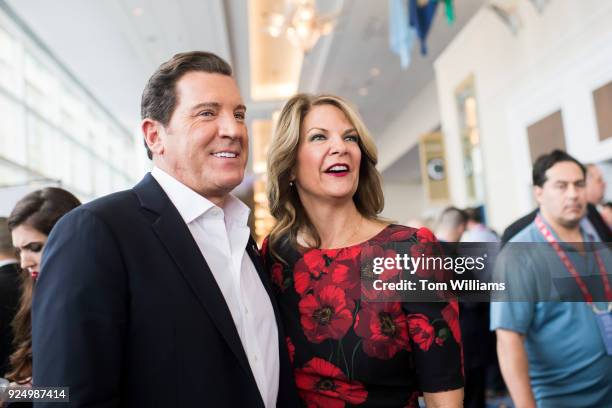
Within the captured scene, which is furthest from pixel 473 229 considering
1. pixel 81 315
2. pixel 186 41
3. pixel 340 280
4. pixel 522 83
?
pixel 186 41

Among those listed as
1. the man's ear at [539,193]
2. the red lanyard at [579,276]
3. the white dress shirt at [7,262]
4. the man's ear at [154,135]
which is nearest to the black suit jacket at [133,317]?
the man's ear at [154,135]

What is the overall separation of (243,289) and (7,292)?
0.99 meters

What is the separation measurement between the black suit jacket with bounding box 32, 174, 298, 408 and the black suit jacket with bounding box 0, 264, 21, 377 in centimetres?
85

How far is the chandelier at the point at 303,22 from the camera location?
7.04 metres

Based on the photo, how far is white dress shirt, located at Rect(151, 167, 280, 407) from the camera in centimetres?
120

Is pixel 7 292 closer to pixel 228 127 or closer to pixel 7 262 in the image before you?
pixel 7 262

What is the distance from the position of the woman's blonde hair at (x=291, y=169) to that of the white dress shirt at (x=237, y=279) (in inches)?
10.9

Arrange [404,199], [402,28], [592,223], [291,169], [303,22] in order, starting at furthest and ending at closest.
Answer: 1. [404,199]
2. [303,22]
3. [402,28]
4. [592,223]
5. [291,169]

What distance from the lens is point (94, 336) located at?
95cm

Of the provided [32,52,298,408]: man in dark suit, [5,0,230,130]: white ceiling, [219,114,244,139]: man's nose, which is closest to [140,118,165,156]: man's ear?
[32,52,298,408]: man in dark suit

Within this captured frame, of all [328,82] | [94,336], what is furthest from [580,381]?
[328,82]

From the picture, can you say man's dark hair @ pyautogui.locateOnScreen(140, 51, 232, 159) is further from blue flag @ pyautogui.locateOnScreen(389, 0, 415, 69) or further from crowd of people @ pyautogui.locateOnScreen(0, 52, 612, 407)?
blue flag @ pyautogui.locateOnScreen(389, 0, 415, 69)

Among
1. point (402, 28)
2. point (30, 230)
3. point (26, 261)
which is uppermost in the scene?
point (402, 28)

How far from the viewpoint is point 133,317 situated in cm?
103
